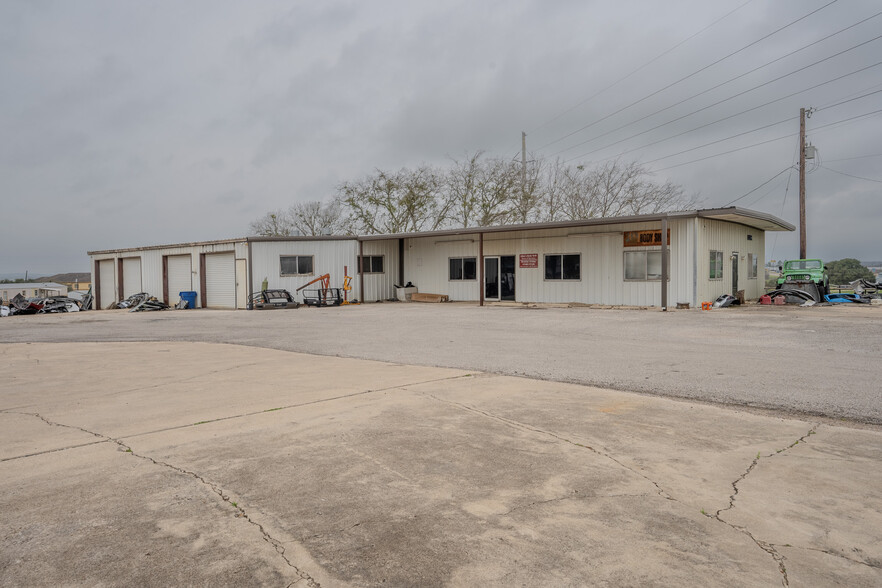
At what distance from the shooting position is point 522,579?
7.65 feet

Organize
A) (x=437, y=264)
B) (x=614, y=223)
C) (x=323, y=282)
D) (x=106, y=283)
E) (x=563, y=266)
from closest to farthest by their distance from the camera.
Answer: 1. (x=614, y=223)
2. (x=563, y=266)
3. (x=323, y=282)
4. (x=437, y=264)
5. (x=106, y=283)

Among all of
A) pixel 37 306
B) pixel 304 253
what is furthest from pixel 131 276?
pixel 304 253

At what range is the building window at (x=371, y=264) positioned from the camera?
25.4 meters

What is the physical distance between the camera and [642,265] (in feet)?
61.8

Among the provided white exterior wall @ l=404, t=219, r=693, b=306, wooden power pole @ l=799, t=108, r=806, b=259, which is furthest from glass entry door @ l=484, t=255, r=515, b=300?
wooden power pole @ l=799, t=108, r=806, b=259

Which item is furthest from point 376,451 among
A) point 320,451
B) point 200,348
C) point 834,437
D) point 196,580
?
point 200,348

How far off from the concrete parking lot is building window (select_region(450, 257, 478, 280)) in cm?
1712

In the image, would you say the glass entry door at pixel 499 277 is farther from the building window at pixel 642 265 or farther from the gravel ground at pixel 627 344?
the gravel ground at pixel 627 344

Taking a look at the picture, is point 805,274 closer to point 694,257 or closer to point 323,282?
point 694,257

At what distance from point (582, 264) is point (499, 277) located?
3850mm

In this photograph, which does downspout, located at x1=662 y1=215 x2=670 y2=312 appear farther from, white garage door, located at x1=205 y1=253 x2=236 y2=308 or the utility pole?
white garage door, located at x1=205 y1=253 x2=236 y2=308

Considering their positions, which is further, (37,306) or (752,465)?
(37,306)

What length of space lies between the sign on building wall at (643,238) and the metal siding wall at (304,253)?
39.4 ft

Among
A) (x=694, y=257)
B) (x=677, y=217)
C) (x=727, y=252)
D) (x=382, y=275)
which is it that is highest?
(x=677, y=217)
